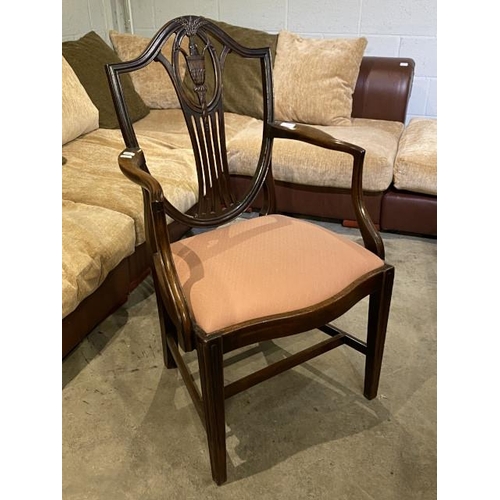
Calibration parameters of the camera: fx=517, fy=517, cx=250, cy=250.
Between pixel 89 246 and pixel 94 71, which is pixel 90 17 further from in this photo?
pixel 89 246

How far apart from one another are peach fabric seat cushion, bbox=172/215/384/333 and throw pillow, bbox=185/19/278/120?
1.54 meters

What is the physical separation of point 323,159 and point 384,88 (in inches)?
28.6

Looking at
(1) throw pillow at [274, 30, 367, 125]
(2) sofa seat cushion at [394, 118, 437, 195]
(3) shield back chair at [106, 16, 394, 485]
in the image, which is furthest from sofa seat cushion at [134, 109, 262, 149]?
(3) shield back chair at [106, 16, 394, 485]

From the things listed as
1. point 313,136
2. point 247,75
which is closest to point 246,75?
point 247,75

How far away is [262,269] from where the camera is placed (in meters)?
1.31

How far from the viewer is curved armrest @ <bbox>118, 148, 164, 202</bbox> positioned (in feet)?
3.77

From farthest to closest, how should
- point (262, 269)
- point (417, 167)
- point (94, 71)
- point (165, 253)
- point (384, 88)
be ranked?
point (384, 88), point (94, 71), point (417, 167), point (262, 269), point (165, 253)

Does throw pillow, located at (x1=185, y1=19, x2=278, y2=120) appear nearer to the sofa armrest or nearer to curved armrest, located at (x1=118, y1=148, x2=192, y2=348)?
the sofa armrest

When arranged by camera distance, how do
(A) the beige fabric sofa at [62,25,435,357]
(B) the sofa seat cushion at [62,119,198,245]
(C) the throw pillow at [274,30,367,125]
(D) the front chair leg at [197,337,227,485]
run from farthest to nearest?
(C) the throw pillow at [274,30,367,125], (B) the sofa seat cushion at [62,119,198,245], (A) the beige fabric sofa at [62,25,435,357], (D) the front chair leg at [197,337,227,485]

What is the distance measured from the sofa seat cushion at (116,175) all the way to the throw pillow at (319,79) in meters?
0.71

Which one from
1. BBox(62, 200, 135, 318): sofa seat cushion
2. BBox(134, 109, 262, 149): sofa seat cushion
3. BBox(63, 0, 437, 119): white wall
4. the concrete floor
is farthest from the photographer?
BBox(63, 0, 437, 119): white wall

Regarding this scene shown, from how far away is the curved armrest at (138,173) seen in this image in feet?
3.77

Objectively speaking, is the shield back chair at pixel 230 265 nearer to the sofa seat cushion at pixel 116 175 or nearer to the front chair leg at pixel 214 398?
the front chair leg at pixel 214 398

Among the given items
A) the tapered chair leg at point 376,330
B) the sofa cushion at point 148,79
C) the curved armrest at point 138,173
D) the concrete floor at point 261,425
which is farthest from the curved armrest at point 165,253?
the sofa cushion at point 148,79
